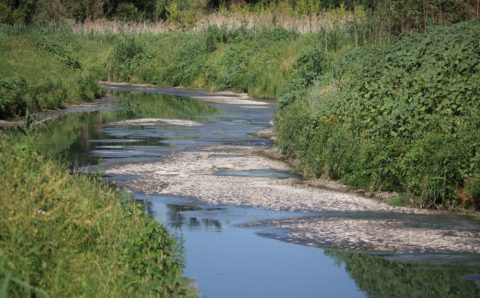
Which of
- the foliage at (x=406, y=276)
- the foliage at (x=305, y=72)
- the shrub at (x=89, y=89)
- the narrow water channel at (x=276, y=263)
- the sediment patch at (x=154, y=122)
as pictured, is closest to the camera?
the foliage at (x=406, y=276)

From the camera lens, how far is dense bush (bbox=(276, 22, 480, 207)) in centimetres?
1714

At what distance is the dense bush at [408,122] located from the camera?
17.1 meters

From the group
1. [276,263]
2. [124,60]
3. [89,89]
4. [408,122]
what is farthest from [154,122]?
[124,60]

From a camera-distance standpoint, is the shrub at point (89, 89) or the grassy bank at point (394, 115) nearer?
the grassy bank at point (394, 115)

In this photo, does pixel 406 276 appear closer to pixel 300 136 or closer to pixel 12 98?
pixel 300 136

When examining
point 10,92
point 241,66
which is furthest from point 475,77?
point 241,66

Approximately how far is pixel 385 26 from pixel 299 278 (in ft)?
62.2

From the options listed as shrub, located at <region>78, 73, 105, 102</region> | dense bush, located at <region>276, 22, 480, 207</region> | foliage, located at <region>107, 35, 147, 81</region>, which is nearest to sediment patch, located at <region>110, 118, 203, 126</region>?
shrub, located at <region>78, 73, 105, 102</region>

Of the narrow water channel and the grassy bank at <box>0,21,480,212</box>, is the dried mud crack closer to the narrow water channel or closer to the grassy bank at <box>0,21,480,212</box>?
the narrow water channel

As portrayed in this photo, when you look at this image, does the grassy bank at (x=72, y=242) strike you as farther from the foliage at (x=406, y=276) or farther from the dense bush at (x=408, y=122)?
the dense bush at (x=408, y=122)

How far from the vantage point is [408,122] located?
736 inches

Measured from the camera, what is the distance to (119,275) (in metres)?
9.76

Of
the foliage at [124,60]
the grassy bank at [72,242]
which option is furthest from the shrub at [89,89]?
the grassy bank at [72,242]

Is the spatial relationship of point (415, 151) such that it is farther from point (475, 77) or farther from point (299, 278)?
point (299, 278)
